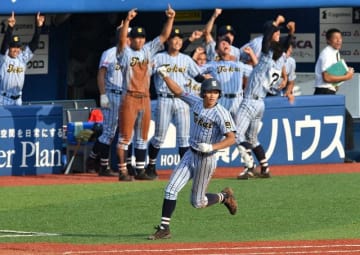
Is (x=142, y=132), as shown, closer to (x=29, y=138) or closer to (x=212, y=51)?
(x=29, y=138)

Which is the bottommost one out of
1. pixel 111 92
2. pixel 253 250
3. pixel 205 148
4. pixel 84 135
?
pixel 253 250

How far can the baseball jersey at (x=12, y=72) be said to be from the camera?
18578 millimetres

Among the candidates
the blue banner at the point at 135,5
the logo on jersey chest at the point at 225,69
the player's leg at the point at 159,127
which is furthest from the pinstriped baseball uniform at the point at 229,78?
the blue banner at the point at 135,5

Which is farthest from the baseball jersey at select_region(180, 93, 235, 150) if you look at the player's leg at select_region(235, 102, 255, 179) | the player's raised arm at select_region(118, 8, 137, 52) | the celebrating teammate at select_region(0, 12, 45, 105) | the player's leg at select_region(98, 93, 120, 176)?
the celebrating teammate at select_region(0, 12, 45, 105)

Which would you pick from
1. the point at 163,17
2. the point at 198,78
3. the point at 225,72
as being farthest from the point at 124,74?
the point at 163,17

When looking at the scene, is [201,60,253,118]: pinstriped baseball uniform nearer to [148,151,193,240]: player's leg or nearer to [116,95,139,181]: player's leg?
[116,95,139,181]: player's leg

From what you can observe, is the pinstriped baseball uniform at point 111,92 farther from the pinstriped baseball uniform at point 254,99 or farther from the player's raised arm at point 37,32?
the pinstriped baseball uniform at point 254,99

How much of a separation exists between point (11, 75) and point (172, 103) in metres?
2.53

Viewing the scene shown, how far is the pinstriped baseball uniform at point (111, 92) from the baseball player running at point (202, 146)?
499cm

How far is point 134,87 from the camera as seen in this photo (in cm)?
1717

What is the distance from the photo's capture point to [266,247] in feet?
38.1

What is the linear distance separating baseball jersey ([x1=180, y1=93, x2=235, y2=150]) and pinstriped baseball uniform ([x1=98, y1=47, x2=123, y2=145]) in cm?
505

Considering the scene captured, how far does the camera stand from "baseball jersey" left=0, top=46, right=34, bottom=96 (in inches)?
731

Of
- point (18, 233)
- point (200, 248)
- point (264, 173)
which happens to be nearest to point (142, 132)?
point (264, 173)
